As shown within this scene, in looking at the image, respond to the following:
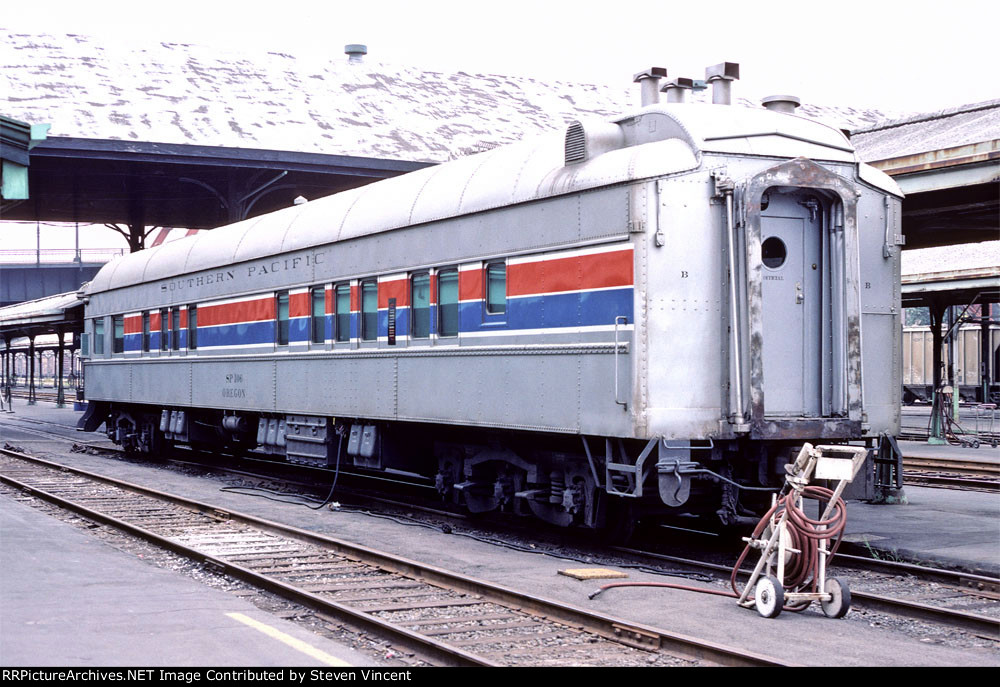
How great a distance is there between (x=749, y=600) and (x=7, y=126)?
10494 millimetres

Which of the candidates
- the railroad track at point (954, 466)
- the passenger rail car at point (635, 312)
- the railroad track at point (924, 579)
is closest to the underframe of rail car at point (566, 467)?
the passenger rail car at point (635, 312)

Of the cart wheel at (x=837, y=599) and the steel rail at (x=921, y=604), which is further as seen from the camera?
the cart wheel at (x=837, y=599)

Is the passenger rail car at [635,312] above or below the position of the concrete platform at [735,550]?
above

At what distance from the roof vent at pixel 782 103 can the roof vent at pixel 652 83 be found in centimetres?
110

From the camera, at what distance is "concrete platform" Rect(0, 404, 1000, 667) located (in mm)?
7320

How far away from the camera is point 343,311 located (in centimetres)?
1491

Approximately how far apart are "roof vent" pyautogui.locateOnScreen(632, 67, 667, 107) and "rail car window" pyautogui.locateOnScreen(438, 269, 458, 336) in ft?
8.83

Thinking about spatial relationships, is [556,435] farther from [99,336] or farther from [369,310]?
[99,336]

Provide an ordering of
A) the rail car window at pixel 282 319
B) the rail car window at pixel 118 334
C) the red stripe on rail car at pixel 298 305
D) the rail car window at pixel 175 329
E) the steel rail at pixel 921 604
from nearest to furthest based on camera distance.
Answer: the steel rail at pixel 921 604, the red stripe on rail car at pixel 298 305, the rail car window at pixel 282 319, the rail car window at pixel 175 329, the rail car window at pixel 118 334

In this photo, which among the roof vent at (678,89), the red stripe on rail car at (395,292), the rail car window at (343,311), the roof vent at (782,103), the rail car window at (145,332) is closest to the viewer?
the roof vent at (678,89)

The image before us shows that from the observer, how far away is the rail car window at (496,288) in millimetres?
11812

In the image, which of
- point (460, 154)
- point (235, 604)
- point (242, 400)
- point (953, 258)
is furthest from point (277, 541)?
point (953, 258)

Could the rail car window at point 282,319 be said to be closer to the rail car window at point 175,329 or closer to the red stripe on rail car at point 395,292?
the red stripe on rail car at point 395,292

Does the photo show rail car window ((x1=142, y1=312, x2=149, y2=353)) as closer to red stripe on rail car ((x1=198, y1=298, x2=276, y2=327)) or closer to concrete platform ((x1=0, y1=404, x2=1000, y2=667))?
red stripe on rail car ((x1=198, y1=298, x2=276, y2=327))
